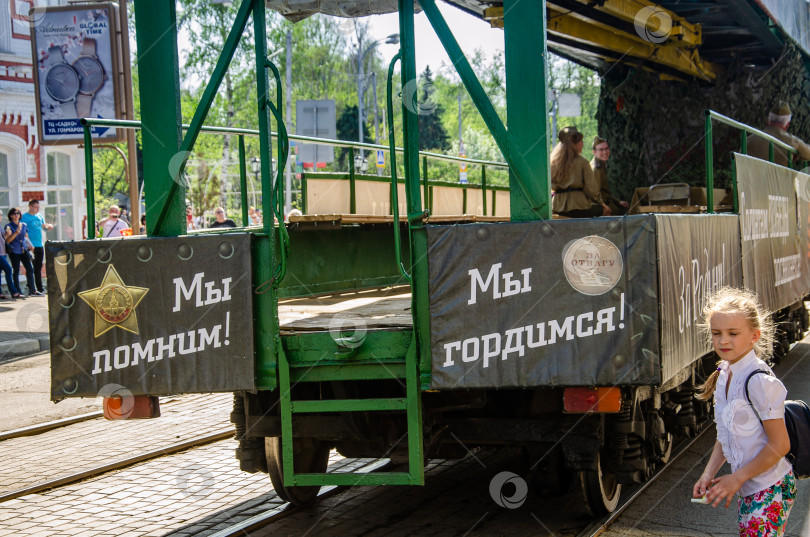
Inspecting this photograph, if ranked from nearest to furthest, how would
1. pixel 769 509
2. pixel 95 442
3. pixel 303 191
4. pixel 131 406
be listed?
pixel 769 509
pixel 131 406
pixel 95 442
pixel 303 191

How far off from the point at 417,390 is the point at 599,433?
3.52 feet

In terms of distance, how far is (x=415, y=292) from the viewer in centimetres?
518

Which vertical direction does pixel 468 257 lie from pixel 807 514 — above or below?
above

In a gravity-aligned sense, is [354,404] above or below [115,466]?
above

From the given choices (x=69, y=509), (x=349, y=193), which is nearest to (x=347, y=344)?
(x=69, y=509)

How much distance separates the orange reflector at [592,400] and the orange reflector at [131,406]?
222 centimetres

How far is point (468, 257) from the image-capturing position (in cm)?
505

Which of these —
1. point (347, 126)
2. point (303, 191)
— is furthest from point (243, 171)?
point (347, 126)

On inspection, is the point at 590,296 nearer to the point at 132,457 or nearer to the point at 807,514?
the point at 807,514

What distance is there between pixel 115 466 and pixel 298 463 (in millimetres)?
2211

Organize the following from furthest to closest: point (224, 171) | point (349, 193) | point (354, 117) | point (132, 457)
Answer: point (354, 117) < point (224, 171) < point (349, 193) < point (132, 457)

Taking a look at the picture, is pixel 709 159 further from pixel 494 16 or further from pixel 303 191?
pixel 303 191

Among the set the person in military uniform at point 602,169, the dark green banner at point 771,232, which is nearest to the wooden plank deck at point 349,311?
the person in military uniform at point 602,169

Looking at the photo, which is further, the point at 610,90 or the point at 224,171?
the point at 224,171
